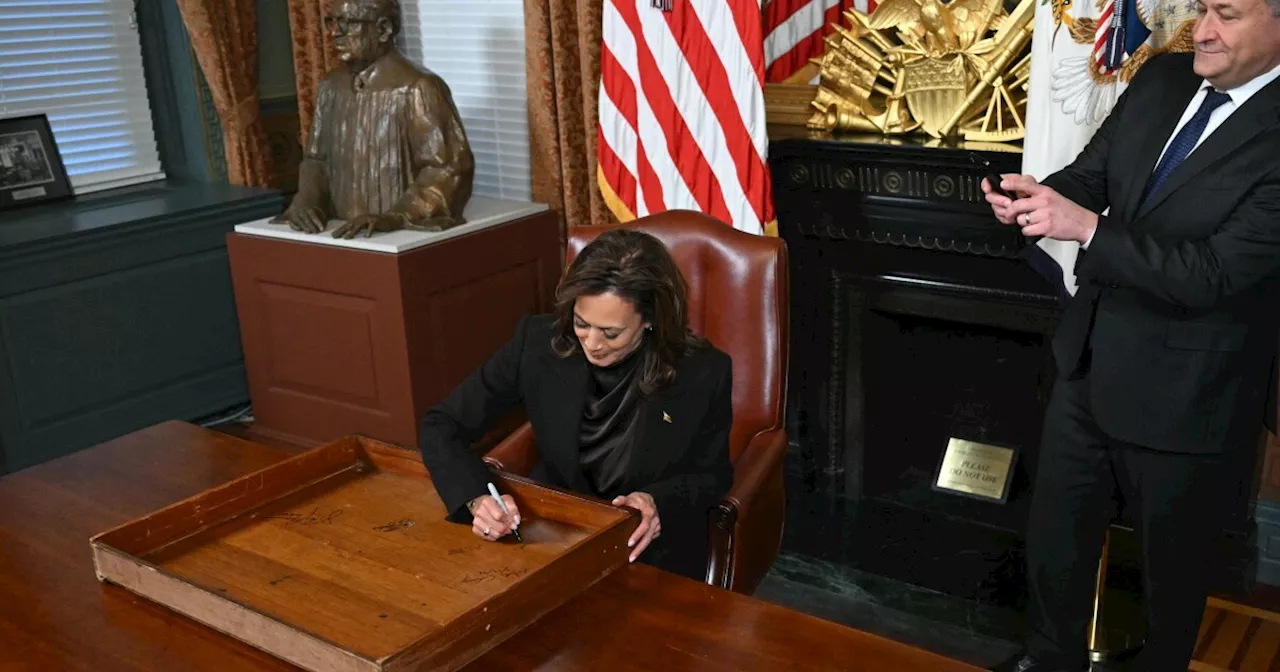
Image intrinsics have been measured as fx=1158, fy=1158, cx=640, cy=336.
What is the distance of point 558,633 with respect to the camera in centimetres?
153

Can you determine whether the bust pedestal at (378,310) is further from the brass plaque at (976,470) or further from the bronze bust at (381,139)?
the brass plaque at (976,470)

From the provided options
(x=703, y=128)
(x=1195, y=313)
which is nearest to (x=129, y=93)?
(x=703, y=128)

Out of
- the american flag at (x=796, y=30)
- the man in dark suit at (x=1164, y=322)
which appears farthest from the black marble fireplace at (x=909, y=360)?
the man in dark suit at (x=1164, y=322)

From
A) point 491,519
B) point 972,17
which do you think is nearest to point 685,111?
point 972,17

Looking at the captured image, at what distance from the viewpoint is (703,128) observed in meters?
3.28

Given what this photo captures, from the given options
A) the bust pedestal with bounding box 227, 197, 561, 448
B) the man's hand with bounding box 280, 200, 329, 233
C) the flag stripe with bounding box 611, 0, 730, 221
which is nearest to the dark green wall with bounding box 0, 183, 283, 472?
the bust pedestal with bounding box 227, 197, 561, 448

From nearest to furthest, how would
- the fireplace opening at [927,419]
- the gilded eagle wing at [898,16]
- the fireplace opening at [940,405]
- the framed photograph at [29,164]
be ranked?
the gilded eagle wing at [898,16] → the fireplace opening at [927,419] → the fireplace opening at [940,405] → the framed photograph at [29,164]

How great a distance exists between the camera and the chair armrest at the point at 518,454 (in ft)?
7.62

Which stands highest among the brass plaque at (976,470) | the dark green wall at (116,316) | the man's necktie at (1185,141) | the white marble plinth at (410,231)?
the man's necktie at (1185,141)

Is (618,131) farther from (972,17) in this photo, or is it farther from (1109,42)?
(1109,42)

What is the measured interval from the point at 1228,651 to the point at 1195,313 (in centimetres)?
102

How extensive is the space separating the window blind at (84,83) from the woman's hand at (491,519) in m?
3.27

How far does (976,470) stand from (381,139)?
2.08 metres
